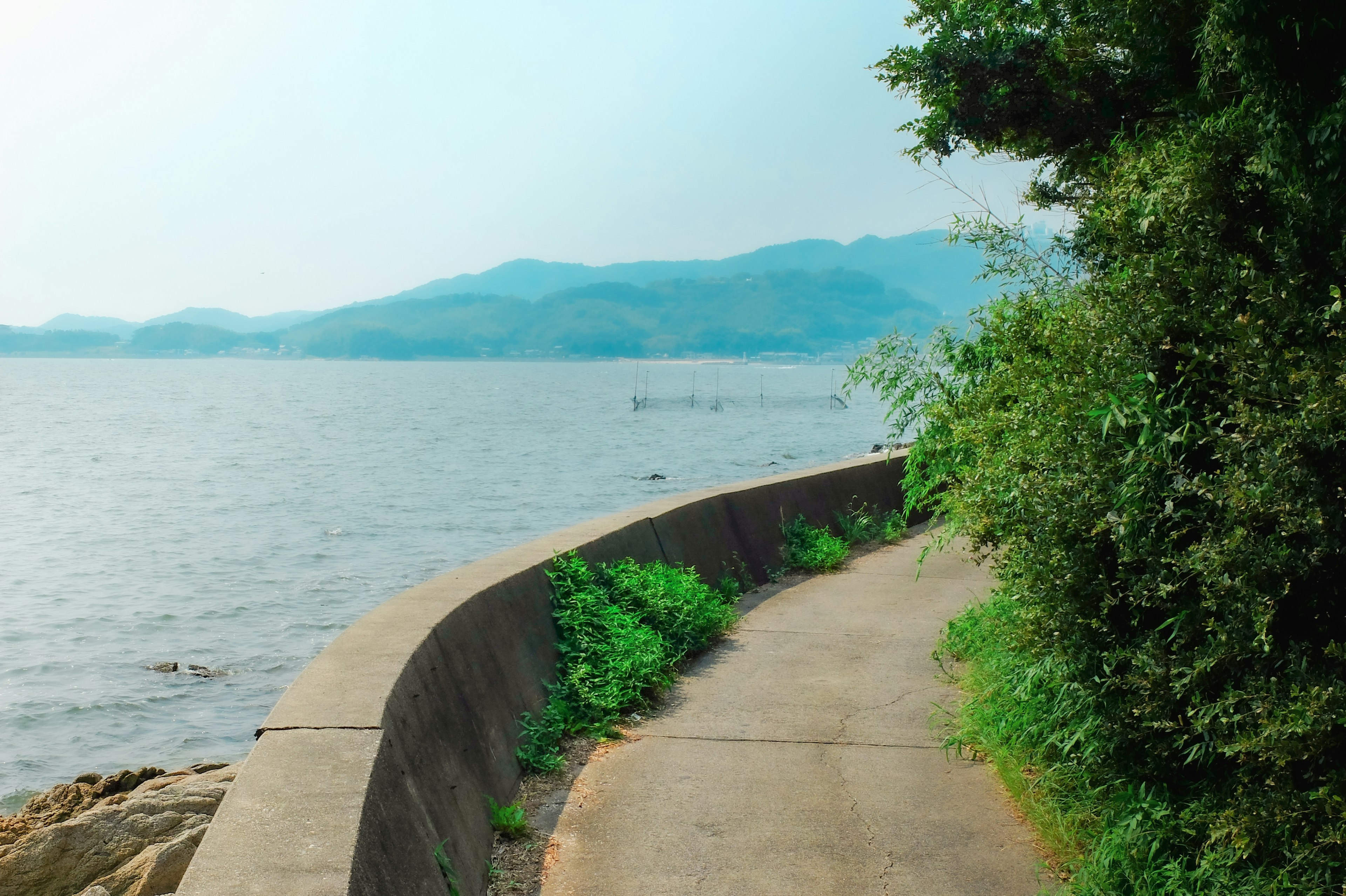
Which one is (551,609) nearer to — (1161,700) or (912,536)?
(1161,700)

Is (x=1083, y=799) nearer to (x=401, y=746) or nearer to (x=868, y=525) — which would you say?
(x=401, y=746)

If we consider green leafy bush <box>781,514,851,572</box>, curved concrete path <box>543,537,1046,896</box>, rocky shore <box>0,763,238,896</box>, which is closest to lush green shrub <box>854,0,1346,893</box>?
curved concrete path <box>543,537,1046,896</box>

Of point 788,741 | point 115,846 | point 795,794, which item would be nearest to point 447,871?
point 795,794

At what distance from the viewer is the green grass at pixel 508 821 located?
14.5 ft

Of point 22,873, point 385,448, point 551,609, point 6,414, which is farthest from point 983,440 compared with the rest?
point 6,414

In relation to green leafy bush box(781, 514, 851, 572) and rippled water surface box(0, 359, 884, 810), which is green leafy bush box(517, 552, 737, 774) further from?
rippled water surface box(0, 359, 884, 810)

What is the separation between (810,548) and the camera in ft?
33.0

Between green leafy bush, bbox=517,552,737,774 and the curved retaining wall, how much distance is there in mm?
119

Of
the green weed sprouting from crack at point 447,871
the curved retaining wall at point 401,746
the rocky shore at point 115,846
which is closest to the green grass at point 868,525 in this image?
the curved retaining wall at point 401,746

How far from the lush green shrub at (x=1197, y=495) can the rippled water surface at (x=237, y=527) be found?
29.9 feet

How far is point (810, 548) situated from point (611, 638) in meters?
4.05

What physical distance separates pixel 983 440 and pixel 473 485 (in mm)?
33485

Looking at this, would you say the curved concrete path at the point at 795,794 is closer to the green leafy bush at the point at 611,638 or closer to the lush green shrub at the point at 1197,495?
the green leafy bush at the point at 611,638

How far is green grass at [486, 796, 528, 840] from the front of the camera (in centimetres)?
442
